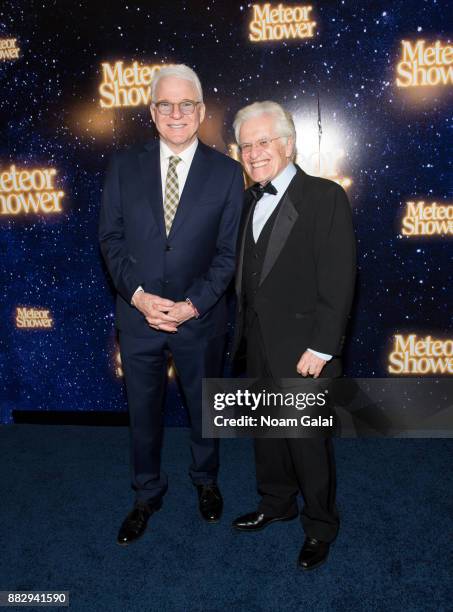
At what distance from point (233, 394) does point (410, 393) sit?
4.13ft

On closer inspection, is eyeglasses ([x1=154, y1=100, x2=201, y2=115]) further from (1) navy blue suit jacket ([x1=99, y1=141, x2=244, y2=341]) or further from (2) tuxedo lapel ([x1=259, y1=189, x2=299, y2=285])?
(2) tuxedo lapel ([x1=259, y1=189, x2=299, y2=285])

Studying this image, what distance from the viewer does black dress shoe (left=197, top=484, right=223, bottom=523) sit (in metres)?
2.53

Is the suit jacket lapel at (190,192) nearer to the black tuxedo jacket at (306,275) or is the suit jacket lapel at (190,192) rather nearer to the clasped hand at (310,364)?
the black tuxedo jacket at (306,275)

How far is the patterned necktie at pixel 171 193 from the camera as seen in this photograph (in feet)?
7.36

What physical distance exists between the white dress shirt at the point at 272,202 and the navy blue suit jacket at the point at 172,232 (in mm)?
177

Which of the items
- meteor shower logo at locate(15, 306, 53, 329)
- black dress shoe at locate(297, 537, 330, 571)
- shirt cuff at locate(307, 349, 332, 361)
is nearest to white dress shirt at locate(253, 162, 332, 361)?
shirt cuff at locate(307, 349, 332, 361)

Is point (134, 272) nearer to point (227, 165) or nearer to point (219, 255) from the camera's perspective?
point (219, 255)

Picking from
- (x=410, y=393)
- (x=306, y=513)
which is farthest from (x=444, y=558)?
(x=410, y=393)

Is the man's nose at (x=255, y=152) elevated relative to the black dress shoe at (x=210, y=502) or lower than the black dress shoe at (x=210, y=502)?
elevated

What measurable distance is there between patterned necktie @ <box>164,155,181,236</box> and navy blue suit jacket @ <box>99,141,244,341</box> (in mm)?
34

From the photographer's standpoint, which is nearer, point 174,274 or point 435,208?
point 174,274

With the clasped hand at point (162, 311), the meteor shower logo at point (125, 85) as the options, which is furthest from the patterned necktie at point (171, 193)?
the meteor shower logo at point (125, 85)

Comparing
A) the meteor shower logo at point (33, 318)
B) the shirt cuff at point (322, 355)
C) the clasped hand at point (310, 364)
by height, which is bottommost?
the meteor shower logo at point (33, 318)

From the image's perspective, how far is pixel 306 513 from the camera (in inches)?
87.6
